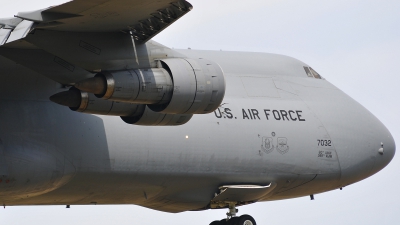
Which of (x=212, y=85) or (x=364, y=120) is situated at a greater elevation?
(x=364, y=120)

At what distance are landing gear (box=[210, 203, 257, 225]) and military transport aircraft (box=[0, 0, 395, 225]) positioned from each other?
0.03 meters

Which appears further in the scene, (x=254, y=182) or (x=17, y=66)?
(x=254, y=182)

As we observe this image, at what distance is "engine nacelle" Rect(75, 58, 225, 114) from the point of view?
12047 mm

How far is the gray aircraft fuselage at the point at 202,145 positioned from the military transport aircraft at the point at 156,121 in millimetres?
22

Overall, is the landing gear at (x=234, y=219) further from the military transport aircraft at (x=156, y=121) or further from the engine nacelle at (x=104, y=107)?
the engine nacelle at (x=104, y=107)

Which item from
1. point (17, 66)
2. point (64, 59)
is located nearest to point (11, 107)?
point (17, 66)

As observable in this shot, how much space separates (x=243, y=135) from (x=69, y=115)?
11.3ft

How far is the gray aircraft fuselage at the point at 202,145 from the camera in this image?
45.3ft

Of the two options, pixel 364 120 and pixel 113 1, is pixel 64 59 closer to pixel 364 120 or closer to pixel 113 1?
pixel 113 1

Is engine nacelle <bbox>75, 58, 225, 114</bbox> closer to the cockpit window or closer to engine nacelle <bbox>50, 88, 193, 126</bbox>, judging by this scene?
engine nacelle <bbox>50, 88, 193, 126</bbox>

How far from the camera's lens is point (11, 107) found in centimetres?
1367

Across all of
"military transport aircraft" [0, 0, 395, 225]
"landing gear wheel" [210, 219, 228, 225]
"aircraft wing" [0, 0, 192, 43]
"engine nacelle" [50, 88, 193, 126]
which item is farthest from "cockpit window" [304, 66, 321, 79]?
"aircraft wing" [0, 0, 192, 43]

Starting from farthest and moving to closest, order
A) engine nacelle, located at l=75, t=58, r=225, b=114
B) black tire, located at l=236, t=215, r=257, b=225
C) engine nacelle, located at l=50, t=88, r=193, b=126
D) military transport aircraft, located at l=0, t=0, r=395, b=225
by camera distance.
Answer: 1. black tire, located at l=236, t=215, r=257, b=225
2. engine nacelle, located at l=50, t=88, r=193, b=126
3. engine nacelle, located at l=75, t=58, r=225, b=114
4. military transport aircraft, located at l=0, t=0, r=395, b=225

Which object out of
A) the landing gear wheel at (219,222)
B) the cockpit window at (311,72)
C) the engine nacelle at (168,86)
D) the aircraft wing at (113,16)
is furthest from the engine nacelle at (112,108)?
the cockpit window at (311,72)
